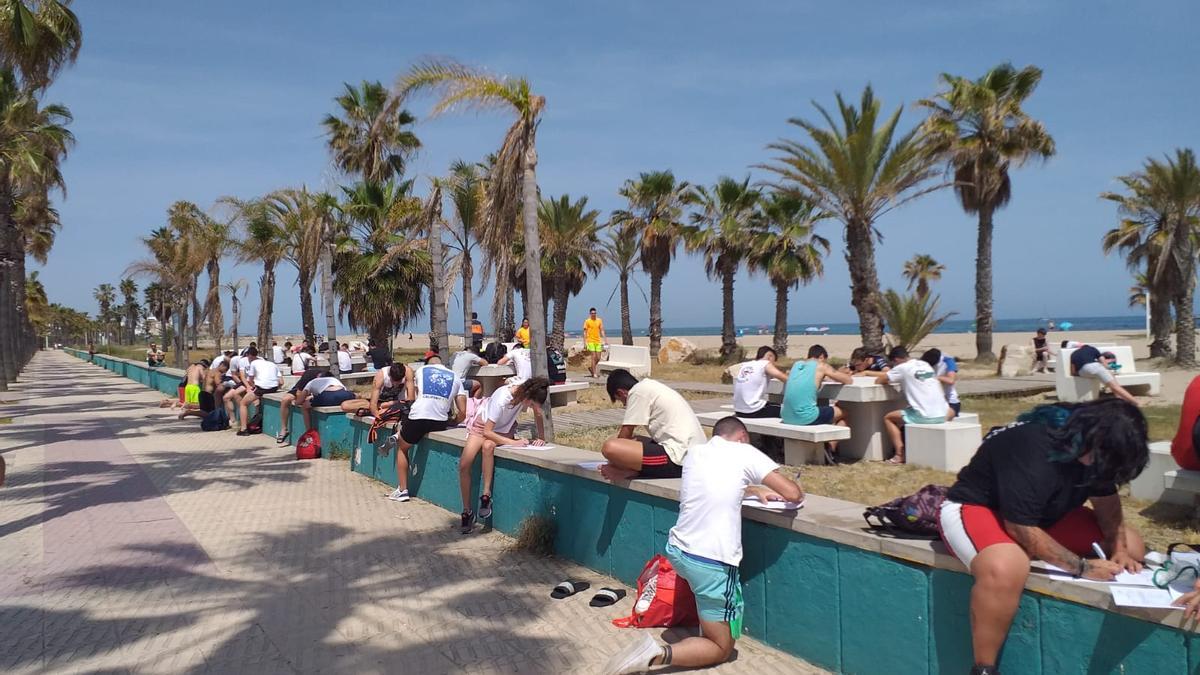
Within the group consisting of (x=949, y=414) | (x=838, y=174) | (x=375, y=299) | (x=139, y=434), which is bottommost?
(x=139, y=434)

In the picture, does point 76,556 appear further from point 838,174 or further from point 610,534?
point 838,174

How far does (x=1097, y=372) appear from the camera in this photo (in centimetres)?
1000

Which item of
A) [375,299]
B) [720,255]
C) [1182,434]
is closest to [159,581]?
[1182,434]

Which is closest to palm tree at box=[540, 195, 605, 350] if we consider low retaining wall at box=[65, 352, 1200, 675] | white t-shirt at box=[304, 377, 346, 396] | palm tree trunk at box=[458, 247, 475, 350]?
palm tree trunk at box=[458, 247, 475, 350]

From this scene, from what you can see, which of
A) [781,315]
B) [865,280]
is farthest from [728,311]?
[865,280]

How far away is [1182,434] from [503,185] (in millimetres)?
7095

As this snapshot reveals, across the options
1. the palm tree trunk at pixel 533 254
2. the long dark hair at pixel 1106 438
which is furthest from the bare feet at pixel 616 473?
the palm tree trunk at pixel 533 254

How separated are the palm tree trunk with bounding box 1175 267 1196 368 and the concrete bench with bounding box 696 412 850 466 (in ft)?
62.1

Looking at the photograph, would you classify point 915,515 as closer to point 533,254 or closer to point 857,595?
point 857,595

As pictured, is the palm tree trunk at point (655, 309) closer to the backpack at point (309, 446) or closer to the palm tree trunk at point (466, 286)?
the palm tree trunk at point (466, 286)

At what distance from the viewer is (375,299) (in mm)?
24828

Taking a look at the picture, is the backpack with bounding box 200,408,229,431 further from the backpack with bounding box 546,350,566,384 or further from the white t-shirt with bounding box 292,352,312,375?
the backpack with bounding box 546,350,566,384

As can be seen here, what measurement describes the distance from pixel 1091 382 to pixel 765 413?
6.67 m

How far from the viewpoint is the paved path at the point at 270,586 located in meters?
4.29
